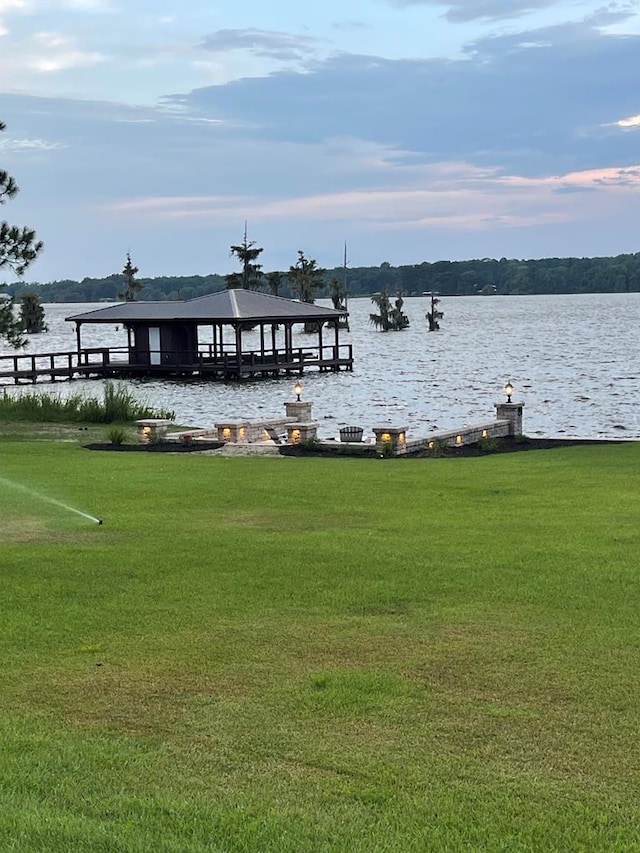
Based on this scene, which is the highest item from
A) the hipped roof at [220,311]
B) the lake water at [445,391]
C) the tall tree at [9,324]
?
the hipped roof at [220,311]

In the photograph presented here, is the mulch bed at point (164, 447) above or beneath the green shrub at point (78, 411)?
beneath

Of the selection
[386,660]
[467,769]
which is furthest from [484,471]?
[467,769]

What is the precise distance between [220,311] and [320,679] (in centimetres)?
5480

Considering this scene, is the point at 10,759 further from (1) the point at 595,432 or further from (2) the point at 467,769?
(1) the point at 595,432

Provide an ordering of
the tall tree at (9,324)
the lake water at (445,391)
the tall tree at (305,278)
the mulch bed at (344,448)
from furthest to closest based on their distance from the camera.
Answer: the tall tree at (305,278) < the lake water at (445,391) < the tall tree at (9,324) < the mulch bed at (344,448)

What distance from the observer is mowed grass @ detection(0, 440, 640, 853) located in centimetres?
484

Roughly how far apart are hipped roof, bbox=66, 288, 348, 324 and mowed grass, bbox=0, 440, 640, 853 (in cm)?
4750

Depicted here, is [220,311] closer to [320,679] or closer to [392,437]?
[392,437]

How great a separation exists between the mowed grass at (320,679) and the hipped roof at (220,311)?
4750 cm

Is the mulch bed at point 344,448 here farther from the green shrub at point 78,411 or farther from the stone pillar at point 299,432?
the green shrub at point 78,411

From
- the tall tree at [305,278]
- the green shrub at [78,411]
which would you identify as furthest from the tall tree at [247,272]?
the green shrub at [78,411]

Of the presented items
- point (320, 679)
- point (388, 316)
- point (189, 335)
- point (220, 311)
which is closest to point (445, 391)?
point (220, 311)

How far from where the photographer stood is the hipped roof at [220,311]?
60469 mm

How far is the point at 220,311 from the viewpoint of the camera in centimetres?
6075
